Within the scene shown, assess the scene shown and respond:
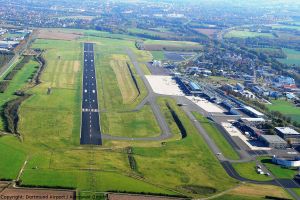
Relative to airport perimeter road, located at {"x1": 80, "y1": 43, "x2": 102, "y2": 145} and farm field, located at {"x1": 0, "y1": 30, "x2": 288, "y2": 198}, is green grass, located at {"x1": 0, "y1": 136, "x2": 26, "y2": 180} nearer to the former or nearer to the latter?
farm field, located at {"x1": 0, "y1": 30, "x2": 288, "y2": 198}

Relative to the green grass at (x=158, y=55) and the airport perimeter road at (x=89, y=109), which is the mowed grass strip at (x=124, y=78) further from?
the green grass at (x=158, y=55)

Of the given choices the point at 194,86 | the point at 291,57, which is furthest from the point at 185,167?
the point at 291,57

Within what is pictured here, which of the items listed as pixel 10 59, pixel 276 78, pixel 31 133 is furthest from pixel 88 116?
pixel 276 78

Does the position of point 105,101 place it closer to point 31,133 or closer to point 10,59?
point 31,133

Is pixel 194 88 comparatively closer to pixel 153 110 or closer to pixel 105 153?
pixel 153 110

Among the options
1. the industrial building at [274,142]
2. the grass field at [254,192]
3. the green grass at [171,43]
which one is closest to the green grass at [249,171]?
the grass field at [254,192]

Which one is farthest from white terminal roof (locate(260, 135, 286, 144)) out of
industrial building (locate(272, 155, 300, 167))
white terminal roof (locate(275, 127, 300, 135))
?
industrial building (locate(272, 155, 300, 167))
